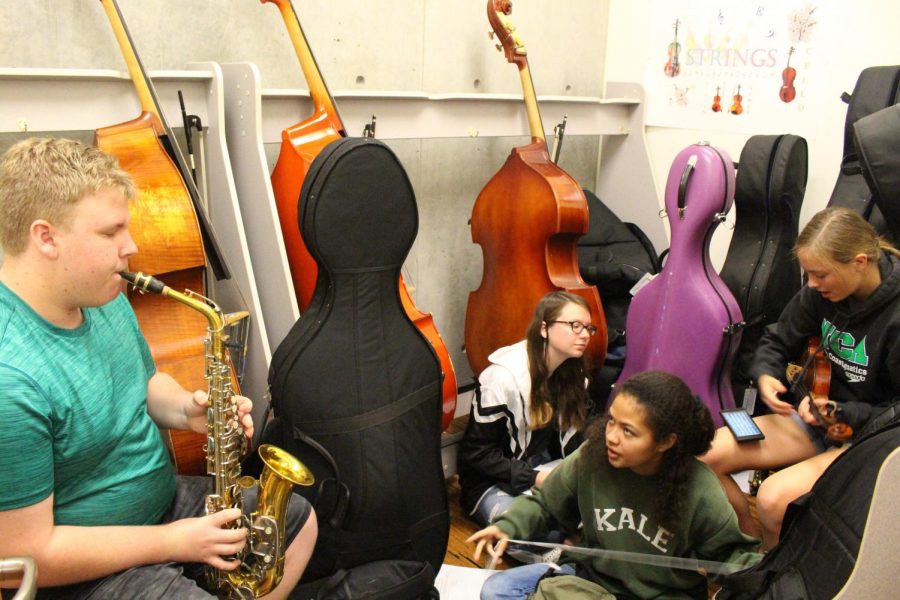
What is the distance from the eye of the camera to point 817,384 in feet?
6.94

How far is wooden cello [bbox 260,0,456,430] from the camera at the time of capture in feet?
7.05

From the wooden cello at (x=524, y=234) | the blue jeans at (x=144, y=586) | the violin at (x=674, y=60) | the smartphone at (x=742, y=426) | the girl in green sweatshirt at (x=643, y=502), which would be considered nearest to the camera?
the blue jeans at (x=144, y=586)

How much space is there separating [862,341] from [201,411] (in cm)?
158

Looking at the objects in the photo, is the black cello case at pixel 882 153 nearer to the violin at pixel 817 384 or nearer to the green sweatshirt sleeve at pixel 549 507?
the violin at pixel 817 384

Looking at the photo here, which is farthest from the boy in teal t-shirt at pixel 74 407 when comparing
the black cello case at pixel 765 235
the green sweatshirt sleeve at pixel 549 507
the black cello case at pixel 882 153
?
the black cello case at pixel 765 235

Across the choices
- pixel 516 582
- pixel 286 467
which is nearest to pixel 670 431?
pixel 516 582

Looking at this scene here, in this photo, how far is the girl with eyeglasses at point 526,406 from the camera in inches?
88.1

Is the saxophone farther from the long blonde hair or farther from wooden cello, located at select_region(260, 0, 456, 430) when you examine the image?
the long blonde hair

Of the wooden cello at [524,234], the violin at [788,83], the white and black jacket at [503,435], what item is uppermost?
the violin at [788,83]

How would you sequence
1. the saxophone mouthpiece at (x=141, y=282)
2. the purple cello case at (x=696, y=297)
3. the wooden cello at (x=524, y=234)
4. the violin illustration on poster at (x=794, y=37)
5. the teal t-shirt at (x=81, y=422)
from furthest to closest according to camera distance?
the violin illustration on poster at (x=794, y=37), the wooden cello at (x=524, y=234), the purple cello case at (x=696, y=297), the saxophone mouthpiece at (x=141, y=282), the teal t-shirt at (x=81, y=422)

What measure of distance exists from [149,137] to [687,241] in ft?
5.11

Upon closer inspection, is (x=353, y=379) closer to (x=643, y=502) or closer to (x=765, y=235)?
(x=643, y=502)

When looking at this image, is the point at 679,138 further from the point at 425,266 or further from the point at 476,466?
the point at 476,466

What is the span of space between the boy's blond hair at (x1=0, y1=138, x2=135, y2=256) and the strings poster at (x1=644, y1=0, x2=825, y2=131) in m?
2.51
